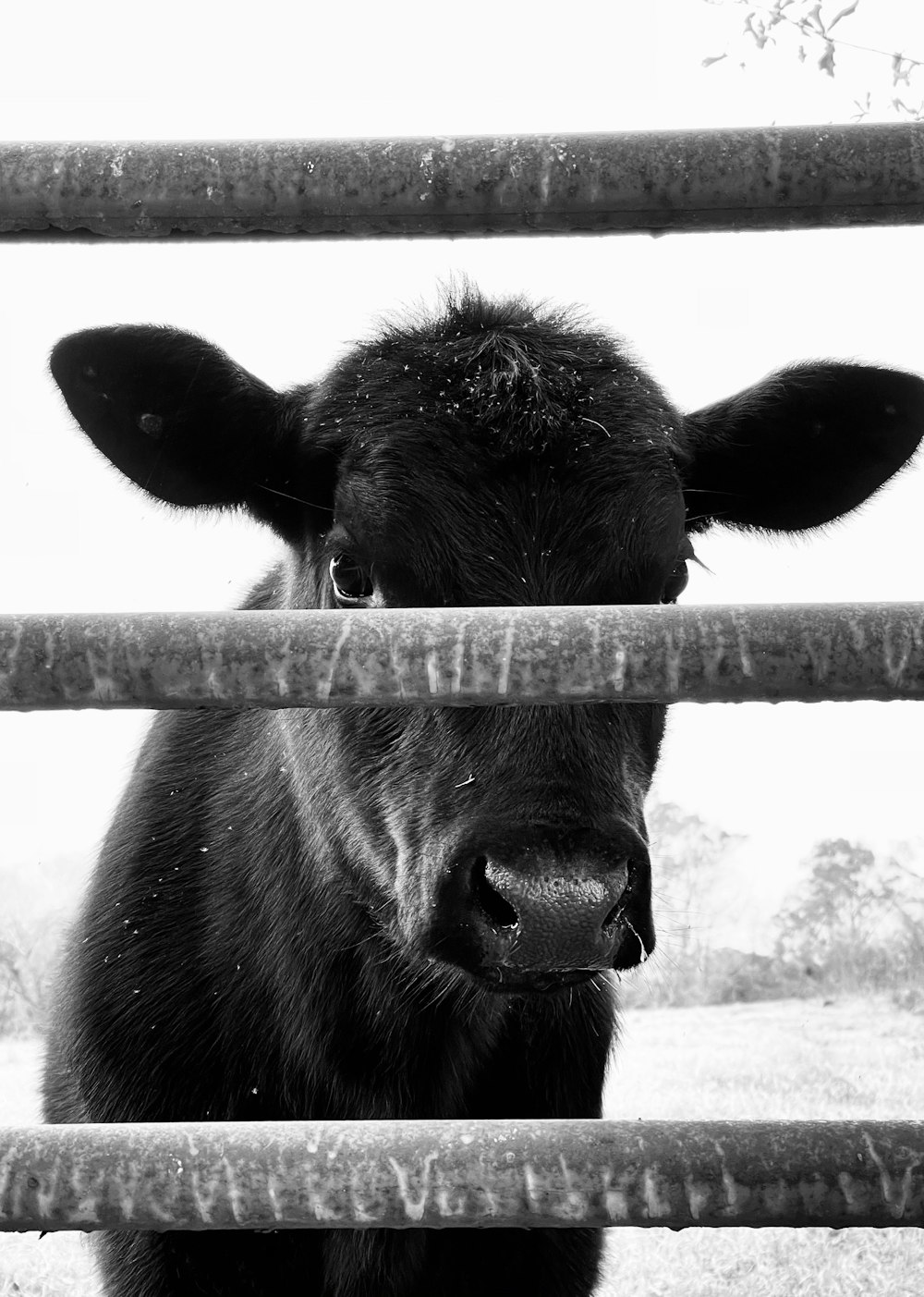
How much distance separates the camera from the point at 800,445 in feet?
12.2

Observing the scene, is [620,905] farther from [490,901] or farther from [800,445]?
[800,445]

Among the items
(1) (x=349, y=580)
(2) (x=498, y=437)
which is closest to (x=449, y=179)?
(2) (x=498, y=437)

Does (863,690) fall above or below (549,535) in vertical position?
above

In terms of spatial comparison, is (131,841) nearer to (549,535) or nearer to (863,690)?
(549,535)

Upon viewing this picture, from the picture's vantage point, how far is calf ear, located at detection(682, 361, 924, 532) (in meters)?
3.51

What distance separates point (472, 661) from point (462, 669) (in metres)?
0.02

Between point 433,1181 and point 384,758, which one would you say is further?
point 384,758

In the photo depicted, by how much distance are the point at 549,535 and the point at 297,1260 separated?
1.78 meters

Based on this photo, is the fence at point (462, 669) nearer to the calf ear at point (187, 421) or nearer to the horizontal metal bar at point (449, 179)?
the horizontal metal bar at point (449, 179)

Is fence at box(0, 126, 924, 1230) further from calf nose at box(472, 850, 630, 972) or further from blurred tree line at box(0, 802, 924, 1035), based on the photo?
blurred tree line at box(0, 802, 924, 1035)

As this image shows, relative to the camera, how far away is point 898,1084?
6387 millimetres

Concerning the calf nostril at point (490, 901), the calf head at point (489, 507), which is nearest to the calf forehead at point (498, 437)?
the calf head at point (489, 507)

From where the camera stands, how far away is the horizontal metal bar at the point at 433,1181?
5.07 ft

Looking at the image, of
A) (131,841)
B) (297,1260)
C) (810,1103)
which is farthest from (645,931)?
(810,1103)
